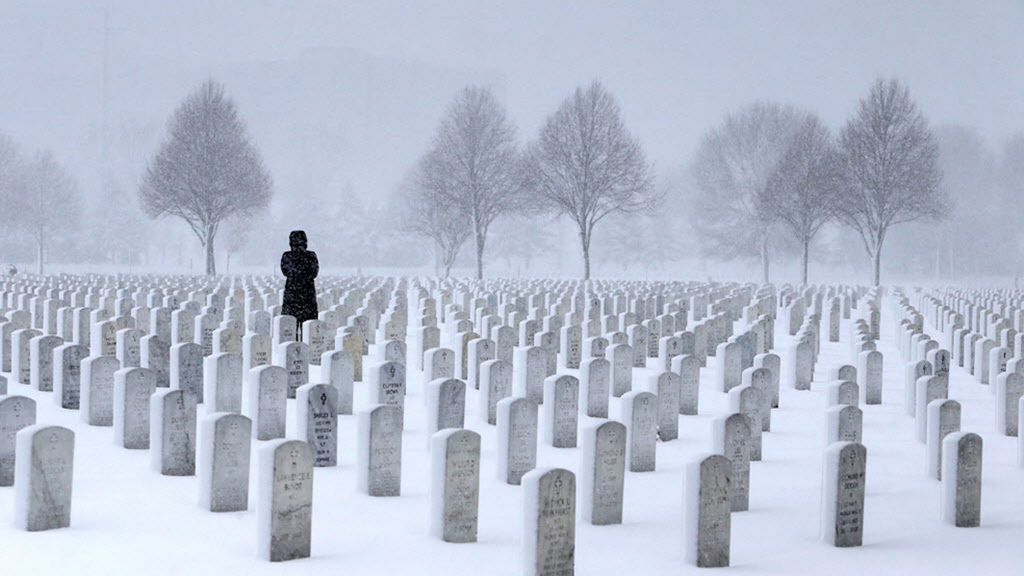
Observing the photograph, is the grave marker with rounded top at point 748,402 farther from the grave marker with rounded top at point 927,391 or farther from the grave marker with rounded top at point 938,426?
the grave marker with rounded top at point 927,391

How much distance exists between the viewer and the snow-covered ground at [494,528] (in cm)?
672

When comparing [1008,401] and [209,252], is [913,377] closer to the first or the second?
[1008,401]

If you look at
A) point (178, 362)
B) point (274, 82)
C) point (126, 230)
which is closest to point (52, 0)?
point (274, 82)

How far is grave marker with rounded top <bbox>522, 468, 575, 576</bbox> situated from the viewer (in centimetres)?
628

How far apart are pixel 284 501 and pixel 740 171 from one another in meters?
55.4

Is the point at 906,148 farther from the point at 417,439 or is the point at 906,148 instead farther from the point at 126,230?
the point at 126,230

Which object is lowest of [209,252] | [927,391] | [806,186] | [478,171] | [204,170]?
[927,391]

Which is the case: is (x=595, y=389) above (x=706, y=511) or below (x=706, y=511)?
above

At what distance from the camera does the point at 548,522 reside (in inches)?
249

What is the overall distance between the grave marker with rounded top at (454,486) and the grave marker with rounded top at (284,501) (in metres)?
0.81

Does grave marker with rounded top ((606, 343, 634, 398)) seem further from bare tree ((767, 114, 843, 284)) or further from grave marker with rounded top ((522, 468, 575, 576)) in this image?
bare tree ((767, 114, 843, 284))

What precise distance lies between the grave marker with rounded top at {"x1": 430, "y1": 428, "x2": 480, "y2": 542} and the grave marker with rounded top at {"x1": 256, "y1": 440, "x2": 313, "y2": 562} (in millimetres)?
808

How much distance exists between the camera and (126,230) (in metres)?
74.2

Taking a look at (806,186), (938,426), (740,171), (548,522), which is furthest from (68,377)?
(740,171)
